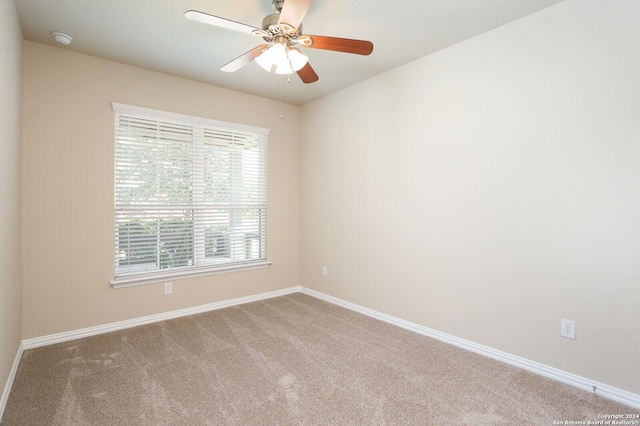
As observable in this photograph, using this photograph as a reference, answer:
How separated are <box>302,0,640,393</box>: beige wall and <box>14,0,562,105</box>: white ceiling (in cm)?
25

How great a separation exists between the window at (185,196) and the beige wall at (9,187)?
775 millimetres

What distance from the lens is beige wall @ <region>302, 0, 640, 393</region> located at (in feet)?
6.81

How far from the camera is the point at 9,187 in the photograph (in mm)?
2197

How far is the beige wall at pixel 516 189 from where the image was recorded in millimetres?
2074

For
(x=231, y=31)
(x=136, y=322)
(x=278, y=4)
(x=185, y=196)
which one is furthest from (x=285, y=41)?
(x=136, y=322)

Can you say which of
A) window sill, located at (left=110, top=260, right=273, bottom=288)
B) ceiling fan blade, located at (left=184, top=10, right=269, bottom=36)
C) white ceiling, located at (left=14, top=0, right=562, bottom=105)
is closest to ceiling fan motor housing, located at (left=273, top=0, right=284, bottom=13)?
white ceiling, located at (left=14, top=0, right=562, bottom=105)

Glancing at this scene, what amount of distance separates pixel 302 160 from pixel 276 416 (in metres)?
3.26

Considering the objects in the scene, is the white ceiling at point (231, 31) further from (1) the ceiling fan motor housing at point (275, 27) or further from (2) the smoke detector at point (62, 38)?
(1) the ceiling fan motor housing at point (275, 27)

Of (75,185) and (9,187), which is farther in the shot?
(75,185)

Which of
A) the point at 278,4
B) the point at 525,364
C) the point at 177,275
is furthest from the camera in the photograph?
the point at 177,275

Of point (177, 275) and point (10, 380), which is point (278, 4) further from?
point (10, 380)

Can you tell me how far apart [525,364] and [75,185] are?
396 centimetres

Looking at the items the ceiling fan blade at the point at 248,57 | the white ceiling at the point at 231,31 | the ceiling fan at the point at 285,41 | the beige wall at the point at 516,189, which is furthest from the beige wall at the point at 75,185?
the beige wall at the point at 516,189

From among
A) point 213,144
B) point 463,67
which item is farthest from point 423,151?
point 213,144
